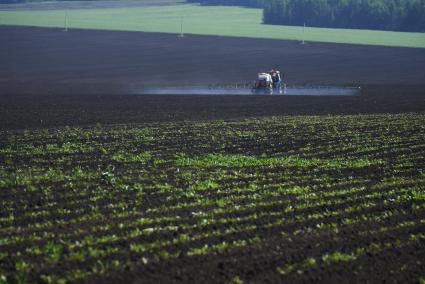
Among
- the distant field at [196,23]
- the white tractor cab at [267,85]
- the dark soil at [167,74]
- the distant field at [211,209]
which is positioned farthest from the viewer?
the distant field at [196,23]

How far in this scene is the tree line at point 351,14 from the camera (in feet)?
294

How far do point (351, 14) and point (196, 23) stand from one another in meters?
20.7

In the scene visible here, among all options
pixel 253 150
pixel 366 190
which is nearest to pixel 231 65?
pixel 253 150

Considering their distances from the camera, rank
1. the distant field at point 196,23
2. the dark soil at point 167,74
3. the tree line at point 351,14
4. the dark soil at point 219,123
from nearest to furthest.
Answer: the dark soil at point 219,123
the dark soil at point 167,74
the distant field at point 196,23
the tree line at point 351,14

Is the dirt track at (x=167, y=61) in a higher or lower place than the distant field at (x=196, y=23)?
lower

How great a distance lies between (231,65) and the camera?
57625 mm

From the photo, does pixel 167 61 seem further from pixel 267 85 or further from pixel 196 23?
pixel 196 23

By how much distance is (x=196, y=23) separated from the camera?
97188 mm

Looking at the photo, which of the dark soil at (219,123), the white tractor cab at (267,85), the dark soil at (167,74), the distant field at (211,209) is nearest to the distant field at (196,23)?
the dark soil at (167,74)

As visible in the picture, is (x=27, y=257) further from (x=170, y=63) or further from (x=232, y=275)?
(x=170, y=63)

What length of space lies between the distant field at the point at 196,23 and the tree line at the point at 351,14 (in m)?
3.13

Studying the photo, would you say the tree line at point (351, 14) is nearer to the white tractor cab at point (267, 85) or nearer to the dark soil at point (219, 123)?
the dark soil at point (219, 123)

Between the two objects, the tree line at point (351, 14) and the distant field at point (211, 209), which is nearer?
the distant field at point (211, 209)

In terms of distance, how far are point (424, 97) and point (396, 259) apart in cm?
3140
